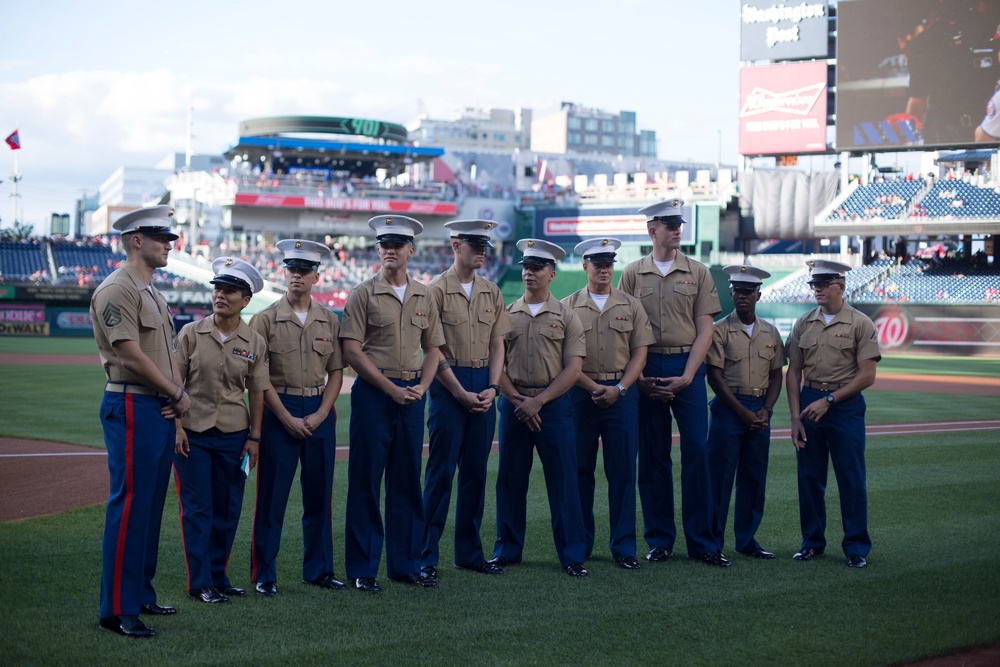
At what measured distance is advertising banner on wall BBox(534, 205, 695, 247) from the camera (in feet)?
163

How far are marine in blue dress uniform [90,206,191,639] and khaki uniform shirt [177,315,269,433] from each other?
0.50 meters

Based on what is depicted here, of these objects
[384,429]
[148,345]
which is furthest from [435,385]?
[148,345]

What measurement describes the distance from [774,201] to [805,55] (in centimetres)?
661

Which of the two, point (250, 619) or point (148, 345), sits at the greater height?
point (148, 345)

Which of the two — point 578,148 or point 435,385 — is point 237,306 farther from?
point 578,148

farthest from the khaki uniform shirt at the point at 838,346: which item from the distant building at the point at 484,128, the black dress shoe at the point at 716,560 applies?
the distant building at the point at 484,128

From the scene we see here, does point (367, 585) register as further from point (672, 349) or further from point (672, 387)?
point (672, 349)

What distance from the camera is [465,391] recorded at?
21.4 ft

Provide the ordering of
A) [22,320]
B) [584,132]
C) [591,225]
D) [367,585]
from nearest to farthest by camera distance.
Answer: [367,585] → [22,320] → [591,225] → [584,132]

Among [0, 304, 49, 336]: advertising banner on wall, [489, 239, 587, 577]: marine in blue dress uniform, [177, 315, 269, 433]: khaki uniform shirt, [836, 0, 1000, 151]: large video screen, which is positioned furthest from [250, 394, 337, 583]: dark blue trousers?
[836, 0, 1000, 151]: large video screen

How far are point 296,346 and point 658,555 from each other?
113 inches

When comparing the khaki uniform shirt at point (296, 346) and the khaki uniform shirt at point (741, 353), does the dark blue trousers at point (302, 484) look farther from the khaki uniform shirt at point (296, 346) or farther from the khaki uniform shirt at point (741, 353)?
the khaki uniform shirt at point (741, 353)

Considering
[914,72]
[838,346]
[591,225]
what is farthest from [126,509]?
[591,225]

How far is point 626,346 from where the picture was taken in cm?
A: 709
